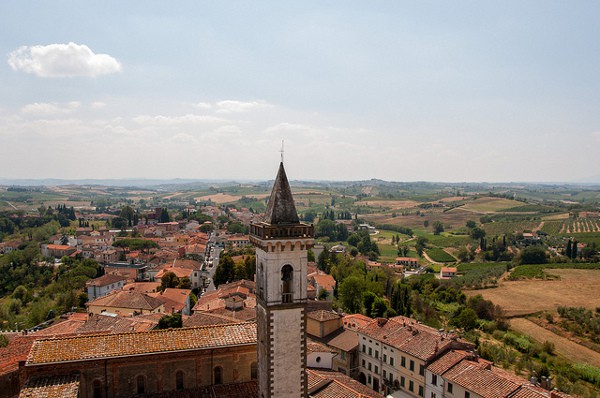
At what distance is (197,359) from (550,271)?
101954mm

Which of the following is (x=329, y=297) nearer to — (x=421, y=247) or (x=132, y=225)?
(x=421, y=247)

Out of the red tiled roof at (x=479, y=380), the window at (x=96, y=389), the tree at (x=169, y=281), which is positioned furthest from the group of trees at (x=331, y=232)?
the window at (x=96, y=389)

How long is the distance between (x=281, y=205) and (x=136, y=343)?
10744 millimetres

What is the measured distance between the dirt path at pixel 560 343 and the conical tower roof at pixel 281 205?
160ft

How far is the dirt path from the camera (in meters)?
53.0

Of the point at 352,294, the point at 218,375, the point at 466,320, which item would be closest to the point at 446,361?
the point at 218,375

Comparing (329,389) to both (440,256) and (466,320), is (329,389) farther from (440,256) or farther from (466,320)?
(440,256)

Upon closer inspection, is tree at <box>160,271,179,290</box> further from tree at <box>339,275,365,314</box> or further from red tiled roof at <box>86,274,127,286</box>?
tree at <box>339,275,365,314</box>

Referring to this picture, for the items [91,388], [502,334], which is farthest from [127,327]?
[502,334]

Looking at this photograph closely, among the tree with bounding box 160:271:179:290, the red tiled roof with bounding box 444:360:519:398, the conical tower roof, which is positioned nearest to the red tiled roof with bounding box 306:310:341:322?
the red tiled roof with bounding box 444:360:519:398

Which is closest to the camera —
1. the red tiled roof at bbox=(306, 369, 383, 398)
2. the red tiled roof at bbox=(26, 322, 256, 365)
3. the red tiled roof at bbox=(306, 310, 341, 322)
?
the red tiled roof at bbox=(26, 322, 256, 365)

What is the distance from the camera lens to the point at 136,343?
22.9 m

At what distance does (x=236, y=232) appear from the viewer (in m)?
136

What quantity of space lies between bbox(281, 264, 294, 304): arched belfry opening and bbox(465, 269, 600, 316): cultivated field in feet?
205
